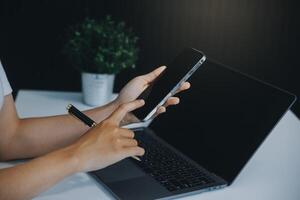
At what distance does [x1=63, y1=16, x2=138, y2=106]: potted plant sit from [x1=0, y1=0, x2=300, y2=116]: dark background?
0.24m

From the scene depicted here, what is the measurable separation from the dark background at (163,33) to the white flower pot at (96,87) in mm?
303

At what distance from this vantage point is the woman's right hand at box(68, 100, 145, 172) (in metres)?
0.89

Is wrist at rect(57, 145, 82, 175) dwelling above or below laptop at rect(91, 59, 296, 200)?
below

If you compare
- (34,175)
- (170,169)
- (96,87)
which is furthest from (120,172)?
(96,87)

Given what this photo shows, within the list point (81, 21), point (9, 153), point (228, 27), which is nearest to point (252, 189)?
point (9, 153)

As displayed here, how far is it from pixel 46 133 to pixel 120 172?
0.25 metres

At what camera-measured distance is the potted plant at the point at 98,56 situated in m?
1.55

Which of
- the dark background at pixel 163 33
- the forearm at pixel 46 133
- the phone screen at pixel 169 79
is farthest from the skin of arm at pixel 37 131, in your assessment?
the dark background at pixel 163 33

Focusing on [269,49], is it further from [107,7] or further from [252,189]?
[252,189]

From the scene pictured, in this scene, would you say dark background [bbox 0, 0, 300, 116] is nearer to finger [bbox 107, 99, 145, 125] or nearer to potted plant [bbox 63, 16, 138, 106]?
potted plant [bbox 63, 16, 138, 106]

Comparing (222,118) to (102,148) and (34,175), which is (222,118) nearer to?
(102,148)

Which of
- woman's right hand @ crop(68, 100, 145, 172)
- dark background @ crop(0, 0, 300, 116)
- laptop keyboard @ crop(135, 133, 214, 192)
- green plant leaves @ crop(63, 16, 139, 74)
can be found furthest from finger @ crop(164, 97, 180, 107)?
dark background @ crop(0, 0, 300, 116)

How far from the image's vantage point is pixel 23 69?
186 centimetres

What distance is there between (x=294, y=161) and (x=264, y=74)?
0.74m
